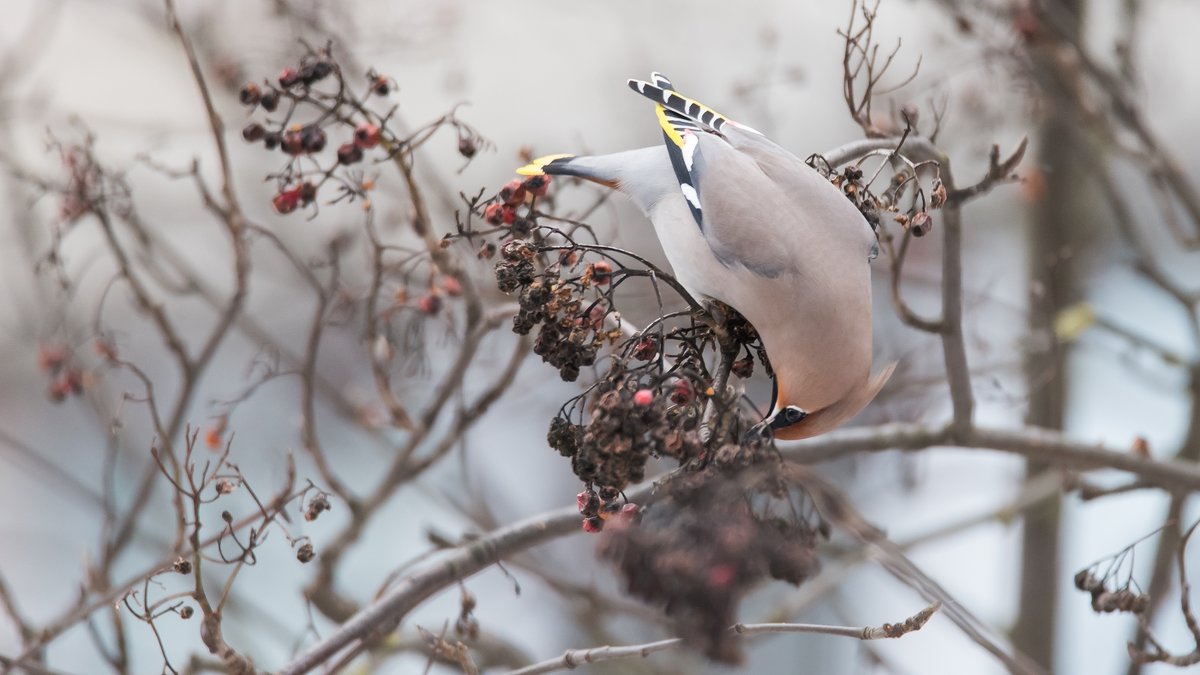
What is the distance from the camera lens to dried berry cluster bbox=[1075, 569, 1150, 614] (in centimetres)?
224

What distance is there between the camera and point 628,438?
1.58 m

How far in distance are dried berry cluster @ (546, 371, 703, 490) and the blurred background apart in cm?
91

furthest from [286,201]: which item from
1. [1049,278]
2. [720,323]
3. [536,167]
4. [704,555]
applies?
[1049,278]

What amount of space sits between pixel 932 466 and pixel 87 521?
481cm

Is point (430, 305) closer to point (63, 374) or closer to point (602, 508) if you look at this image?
point (602, 508)

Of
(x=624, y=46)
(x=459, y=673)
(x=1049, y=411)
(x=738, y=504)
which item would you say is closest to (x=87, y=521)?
(x=624, y=46)

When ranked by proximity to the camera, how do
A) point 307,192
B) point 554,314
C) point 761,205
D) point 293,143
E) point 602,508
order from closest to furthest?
point 554,314 → point 602,508 → point 761,205 → point 293,143 → point 307,192

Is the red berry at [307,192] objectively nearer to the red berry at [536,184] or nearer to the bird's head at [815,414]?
the red berry at [536,184]

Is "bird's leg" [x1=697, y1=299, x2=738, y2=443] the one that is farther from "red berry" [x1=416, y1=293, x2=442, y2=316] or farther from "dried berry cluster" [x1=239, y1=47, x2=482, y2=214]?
"red berry" [x1=416, y1=293, x2=442, y2=316]

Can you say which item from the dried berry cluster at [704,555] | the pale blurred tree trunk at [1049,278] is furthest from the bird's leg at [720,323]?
the pale blurred tree trunk at [1049,278]

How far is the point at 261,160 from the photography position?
5262 mm

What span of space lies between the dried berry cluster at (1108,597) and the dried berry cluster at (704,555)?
0.84 metres

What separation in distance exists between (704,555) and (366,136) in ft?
3.54

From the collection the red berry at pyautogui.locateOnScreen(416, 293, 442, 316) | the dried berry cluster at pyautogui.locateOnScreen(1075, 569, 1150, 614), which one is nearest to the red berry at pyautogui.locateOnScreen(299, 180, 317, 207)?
the red berry at pyautogui.locateOnScreen(416, 293, 442, 316)
